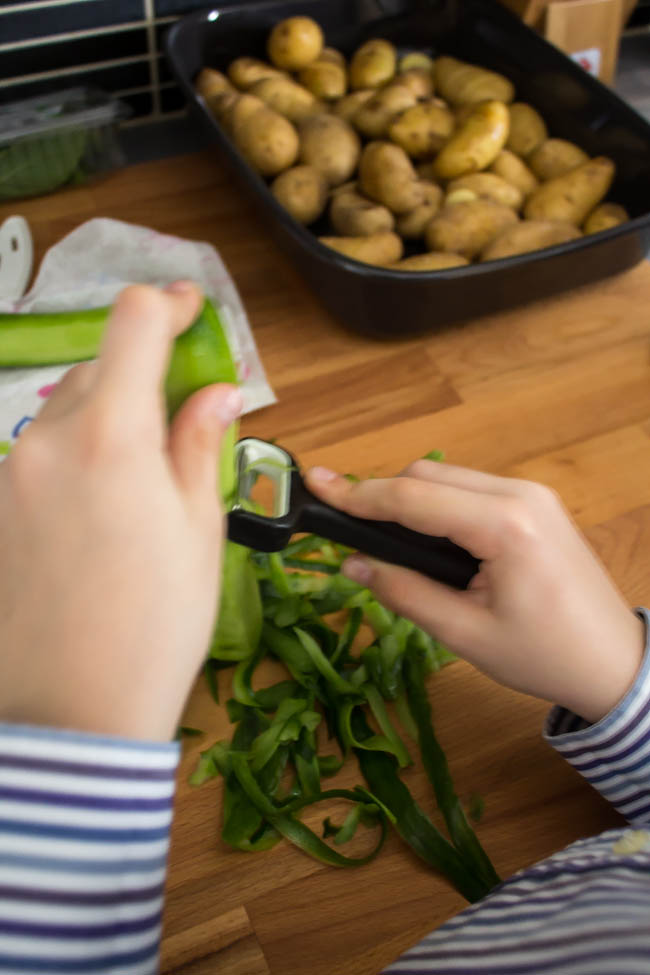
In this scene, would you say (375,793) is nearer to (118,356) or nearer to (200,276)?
(118,356)

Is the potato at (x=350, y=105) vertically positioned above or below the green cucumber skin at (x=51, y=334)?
above

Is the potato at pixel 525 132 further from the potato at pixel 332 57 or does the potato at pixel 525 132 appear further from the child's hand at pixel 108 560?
the child's hand at pixel 108 560

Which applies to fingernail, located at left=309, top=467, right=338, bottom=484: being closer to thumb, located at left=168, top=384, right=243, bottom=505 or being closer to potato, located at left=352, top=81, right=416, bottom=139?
thumb, located at left=168, top=384, right=243, bottom=505

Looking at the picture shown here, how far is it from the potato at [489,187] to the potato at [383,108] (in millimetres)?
98

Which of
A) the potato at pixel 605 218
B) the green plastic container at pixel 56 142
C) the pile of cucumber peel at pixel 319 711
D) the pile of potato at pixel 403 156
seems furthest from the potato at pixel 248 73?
the pile of cucumber peel at pixel 319 711

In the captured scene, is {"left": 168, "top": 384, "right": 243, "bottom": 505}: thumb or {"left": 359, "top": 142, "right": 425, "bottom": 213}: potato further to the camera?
{"left": 359, "top": 142, "right": 425, "bottom": 213}: potato

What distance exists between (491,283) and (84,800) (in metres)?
0.50

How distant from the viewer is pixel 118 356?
28 centimetres

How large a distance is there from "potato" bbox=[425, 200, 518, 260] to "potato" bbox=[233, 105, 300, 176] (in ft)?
0.49

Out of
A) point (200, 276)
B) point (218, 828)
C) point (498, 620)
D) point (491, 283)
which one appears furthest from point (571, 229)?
point (218, 828)

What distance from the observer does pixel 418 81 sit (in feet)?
2.79

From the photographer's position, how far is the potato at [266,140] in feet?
2.50

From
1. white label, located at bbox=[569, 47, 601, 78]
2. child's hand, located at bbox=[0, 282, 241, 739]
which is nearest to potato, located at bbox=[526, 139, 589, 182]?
white label, located at bbox=[569, 47, 601, 78]

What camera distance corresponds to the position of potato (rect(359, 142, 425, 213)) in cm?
75
